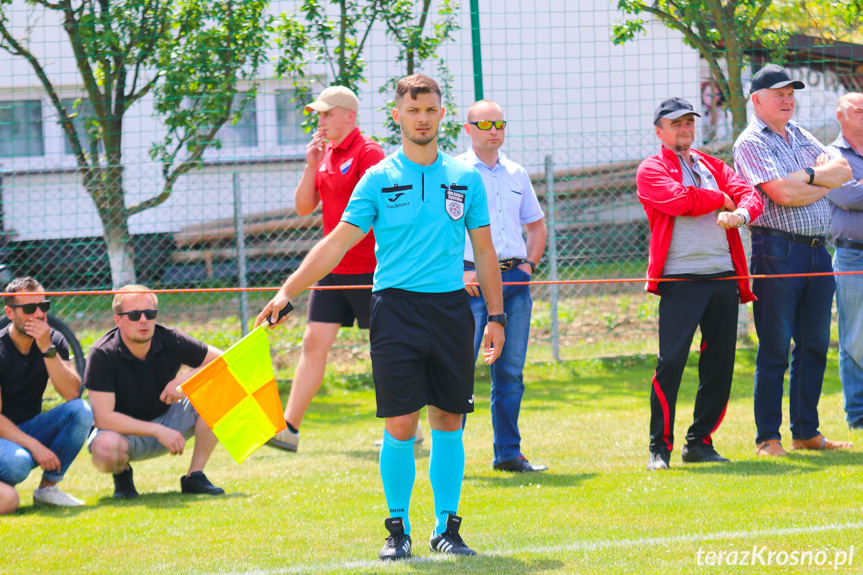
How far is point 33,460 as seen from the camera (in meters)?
5.21

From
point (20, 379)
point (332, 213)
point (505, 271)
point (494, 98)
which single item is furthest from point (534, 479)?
point (494, 98)

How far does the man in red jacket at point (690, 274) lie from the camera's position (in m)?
5.29

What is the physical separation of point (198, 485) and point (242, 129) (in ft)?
14.8

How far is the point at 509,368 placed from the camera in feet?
18.2

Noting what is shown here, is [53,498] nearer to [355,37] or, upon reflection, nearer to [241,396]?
[241,396]

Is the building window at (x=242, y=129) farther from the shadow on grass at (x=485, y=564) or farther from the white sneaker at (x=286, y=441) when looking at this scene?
the shadow on grass at (x=485, y=564)

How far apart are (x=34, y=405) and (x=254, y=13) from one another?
4669 millimetres

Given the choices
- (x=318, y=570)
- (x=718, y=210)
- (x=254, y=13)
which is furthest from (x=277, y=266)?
(x=318, y=570)

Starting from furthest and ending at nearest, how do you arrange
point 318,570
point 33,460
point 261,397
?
point 33,460 < point 261,397 < point 318,570

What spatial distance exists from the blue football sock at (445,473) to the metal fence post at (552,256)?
5369 millimetres

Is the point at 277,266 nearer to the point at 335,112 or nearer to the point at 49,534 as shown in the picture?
the point at 335,112

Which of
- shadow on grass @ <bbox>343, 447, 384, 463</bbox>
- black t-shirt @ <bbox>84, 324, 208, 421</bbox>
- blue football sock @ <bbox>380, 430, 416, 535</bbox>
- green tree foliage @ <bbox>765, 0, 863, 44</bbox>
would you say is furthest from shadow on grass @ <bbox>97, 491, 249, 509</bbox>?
green tree foliage @ <bbox>765, 0, 863, 44</bbox>

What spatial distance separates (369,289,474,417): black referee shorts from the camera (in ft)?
12.3

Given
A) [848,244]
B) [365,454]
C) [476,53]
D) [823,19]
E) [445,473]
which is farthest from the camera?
[823,19]
